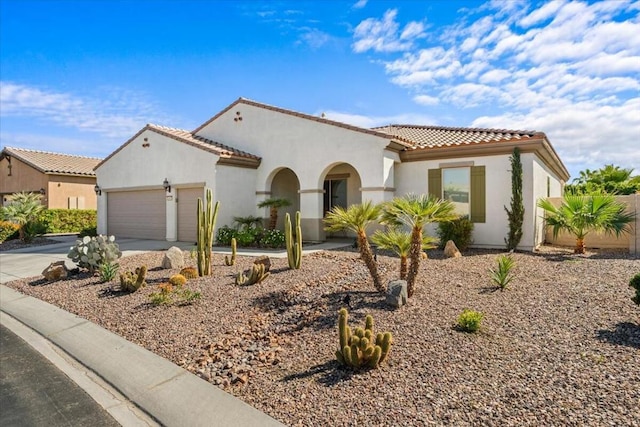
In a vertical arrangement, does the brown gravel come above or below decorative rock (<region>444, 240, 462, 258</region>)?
below

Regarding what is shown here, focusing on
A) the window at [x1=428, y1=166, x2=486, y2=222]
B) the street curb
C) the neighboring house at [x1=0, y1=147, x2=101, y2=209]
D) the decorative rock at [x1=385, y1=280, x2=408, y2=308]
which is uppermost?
the neighboring house at [x1=0, y1=147, x2=101, y2=209]

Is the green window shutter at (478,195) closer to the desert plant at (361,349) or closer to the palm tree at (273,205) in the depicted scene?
the palm tree at (273,205)

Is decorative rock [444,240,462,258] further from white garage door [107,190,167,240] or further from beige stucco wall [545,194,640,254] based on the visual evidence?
white garage door [107,190,167,240]

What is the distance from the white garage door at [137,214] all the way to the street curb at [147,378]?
1114 centimetres

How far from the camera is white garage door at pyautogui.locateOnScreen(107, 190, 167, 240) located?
18.6 meters

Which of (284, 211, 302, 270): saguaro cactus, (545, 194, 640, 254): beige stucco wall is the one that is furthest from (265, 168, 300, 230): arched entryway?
(545, 194, 640, 254): beige stucco wall

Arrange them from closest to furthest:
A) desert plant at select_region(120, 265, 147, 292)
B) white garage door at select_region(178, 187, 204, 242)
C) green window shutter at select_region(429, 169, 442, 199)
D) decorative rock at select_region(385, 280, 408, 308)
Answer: decorative rock at select_region(385, 280, 408, 308), desert plant at select_region(120, 265, 147, 292), green window shutter at select_region(429, 169, 442, 199), white garage door at select_region(178, 187, 204, 242)

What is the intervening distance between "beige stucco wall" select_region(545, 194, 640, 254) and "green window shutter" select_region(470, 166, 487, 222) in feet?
10.6

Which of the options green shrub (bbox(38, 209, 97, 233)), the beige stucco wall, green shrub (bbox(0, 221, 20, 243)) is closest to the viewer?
the beige stucco wall

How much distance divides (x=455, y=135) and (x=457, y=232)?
534 centimetres

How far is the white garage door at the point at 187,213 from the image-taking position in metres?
17.1

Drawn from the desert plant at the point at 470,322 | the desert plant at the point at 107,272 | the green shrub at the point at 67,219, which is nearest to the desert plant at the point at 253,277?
the desert plant at the point at 107,272

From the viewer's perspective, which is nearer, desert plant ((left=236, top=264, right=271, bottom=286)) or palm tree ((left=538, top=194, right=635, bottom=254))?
desert plant ((left=236, top=264, right=271, bottom=286))

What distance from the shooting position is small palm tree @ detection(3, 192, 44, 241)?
61.9 ft
